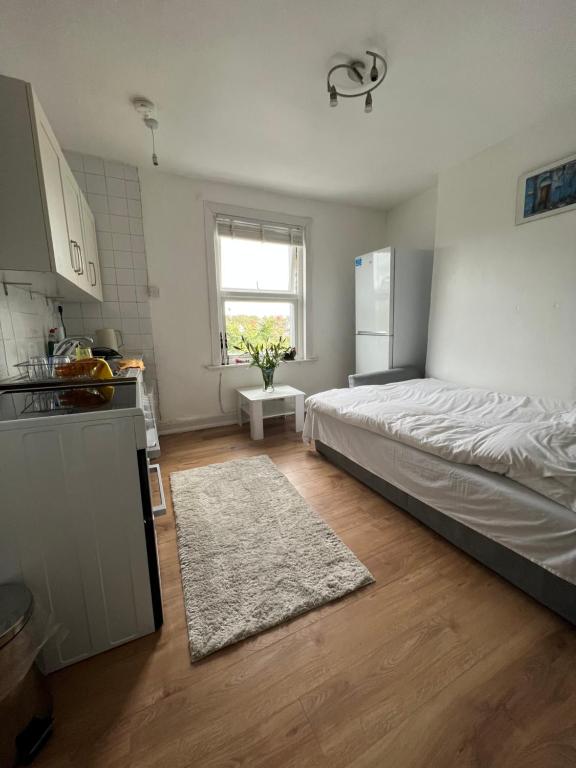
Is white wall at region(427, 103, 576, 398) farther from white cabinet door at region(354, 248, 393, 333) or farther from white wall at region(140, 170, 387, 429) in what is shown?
white wall at region(140, 170, 387, 429)

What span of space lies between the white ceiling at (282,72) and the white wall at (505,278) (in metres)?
0.23

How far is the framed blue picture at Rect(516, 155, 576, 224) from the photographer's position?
80.7 inches

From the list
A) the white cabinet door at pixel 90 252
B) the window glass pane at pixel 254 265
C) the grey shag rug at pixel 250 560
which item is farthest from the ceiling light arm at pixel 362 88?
the grey shag rug at pixel 250 560

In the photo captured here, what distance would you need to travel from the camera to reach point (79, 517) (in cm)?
97

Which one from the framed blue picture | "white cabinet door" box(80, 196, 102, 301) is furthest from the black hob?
the framed blue picture

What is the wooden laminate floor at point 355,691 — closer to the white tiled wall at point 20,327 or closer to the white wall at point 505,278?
the white tiled wall at point 20,327

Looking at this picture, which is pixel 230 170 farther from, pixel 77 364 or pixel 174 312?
pixel 77 364

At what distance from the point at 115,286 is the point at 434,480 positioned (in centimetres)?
301

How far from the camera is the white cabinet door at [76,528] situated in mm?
903

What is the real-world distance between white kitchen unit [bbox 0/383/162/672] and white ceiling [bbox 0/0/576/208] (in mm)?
1786

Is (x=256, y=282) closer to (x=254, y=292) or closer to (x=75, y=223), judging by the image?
(x=254, y=292)

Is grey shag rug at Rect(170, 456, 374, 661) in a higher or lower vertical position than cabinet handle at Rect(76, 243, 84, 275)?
lower

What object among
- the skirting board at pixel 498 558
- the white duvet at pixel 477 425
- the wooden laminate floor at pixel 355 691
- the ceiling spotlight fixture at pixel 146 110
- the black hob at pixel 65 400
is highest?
the ceiling spotlight fixture at pixel 146 110

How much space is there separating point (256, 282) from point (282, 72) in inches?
71.8
